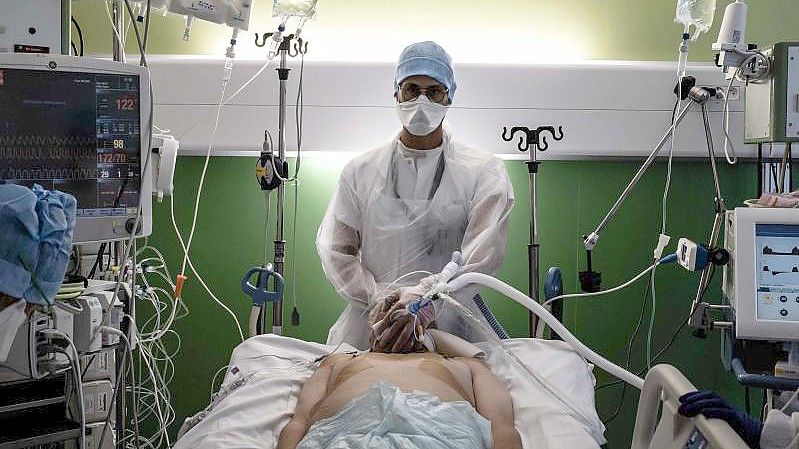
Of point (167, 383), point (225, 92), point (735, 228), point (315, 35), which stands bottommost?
point (167, 383)

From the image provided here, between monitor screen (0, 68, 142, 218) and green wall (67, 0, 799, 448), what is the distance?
127 cm

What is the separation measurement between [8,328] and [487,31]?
234 centimetres

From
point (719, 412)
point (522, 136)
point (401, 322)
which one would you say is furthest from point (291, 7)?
point (719, 412)

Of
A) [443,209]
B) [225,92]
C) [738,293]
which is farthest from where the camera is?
[225,92]

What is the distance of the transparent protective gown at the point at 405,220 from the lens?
2.78 m

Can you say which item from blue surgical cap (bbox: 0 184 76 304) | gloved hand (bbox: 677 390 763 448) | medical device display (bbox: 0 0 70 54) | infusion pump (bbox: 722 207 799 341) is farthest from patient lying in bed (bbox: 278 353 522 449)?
medical device display (bbox: 0 0 70 54)

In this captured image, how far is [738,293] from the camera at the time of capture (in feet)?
7.94

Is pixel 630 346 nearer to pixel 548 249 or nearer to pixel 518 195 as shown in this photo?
pixel 548 249

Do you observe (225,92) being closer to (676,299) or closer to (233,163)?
(233,163)

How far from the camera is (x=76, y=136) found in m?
2.15

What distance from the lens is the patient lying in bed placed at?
1836mm

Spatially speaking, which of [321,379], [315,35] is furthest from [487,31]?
[321,379]

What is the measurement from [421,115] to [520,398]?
1056 mm

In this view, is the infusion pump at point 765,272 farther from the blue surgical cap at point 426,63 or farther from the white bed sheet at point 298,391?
the blue surgical cap at point 426,63
